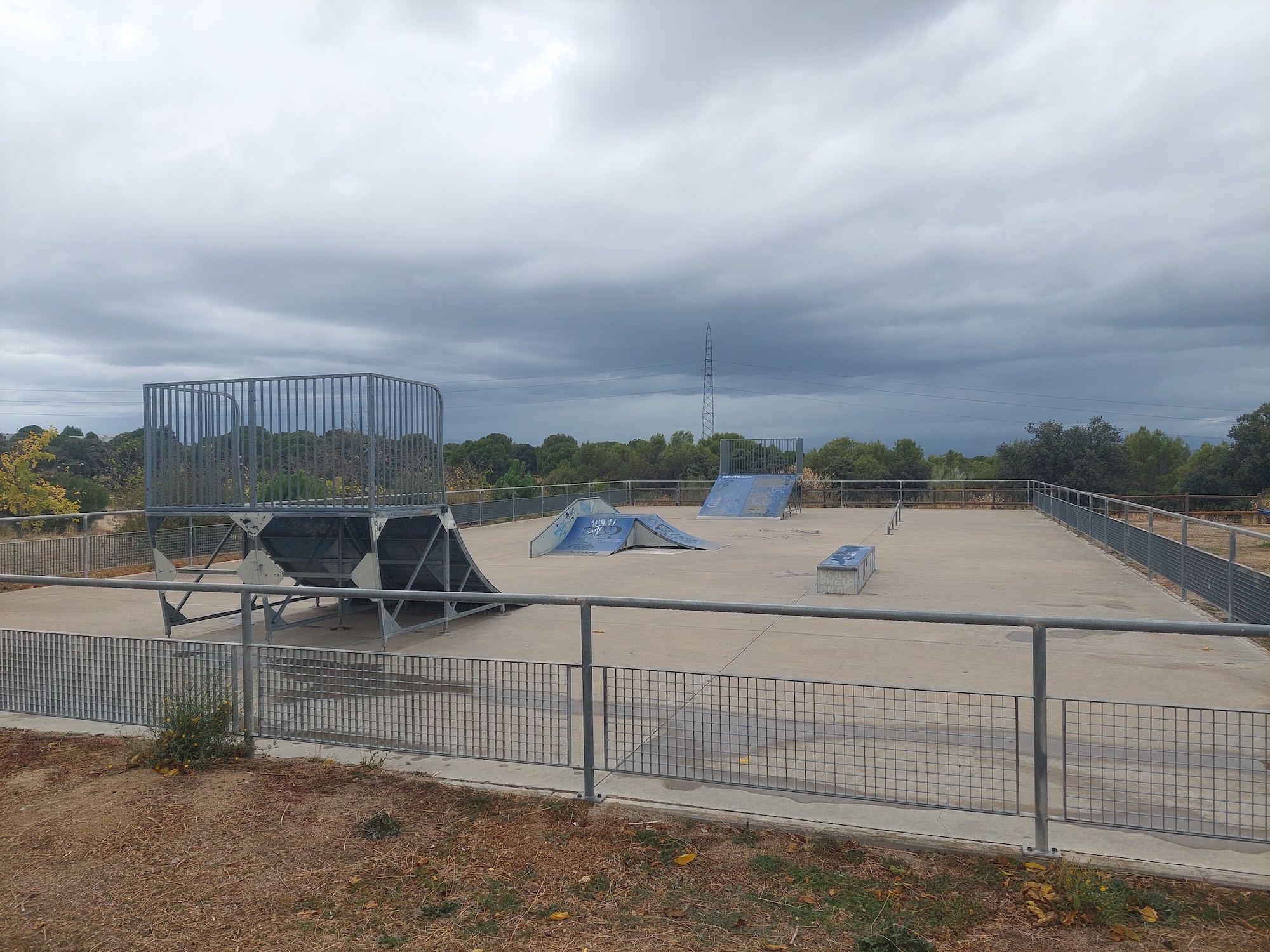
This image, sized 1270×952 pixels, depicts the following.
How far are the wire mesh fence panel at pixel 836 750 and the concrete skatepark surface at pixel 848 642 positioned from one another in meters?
0.15

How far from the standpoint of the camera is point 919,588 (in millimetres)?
13789

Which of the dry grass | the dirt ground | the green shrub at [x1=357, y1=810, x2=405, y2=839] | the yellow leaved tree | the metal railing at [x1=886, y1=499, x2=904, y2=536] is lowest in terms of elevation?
the dry grass

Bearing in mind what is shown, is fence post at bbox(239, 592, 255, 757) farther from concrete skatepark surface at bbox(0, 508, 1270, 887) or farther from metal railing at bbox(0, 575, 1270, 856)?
concrete skatepark surface at bbox(0, 508, 1270, 887)

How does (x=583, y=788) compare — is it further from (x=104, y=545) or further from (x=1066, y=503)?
(x=1066, y=503)

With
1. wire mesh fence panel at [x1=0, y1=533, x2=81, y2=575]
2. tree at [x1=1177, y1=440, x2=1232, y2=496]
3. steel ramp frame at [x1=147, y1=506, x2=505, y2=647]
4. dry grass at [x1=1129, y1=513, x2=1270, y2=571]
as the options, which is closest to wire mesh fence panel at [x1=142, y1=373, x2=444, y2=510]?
steel ramp frame at [x1=147, y1=506, x2=505, y2=647]

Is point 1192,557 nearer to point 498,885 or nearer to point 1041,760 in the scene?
point 1041,760

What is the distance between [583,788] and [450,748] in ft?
2.94

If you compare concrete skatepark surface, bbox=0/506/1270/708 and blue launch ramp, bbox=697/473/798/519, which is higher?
blue launch ramp, bbox=697/473/798/519

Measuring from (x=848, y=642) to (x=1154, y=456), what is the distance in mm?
65705

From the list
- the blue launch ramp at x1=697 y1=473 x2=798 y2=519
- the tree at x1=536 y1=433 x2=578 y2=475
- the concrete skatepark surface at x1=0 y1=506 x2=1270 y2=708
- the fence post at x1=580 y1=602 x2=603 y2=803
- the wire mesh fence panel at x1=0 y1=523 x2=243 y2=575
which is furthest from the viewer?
the tree at x1=536 y1=433 x2=578 y2=475

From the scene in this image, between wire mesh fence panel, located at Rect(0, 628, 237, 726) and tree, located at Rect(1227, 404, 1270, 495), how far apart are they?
49824 mm

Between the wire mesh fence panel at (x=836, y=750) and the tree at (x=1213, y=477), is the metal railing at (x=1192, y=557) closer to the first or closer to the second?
the wire mesh fence panel at (x=836, y=750)

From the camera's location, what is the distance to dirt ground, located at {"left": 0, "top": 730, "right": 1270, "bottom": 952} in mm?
3461

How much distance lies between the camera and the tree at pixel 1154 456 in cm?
6231
